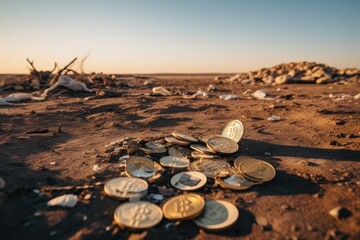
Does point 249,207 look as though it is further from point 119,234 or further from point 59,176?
point 59,176

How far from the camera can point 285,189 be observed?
2998mm

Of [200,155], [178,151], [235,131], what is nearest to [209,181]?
[200,155]

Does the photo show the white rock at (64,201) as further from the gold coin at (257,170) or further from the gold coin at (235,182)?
the gold coin at (257,170)

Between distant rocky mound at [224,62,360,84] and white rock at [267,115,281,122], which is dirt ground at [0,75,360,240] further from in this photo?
distant rocky mound at [224,62,360,84]

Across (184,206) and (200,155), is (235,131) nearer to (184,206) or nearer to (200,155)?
(200,155)

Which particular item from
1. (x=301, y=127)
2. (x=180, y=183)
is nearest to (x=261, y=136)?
(x=301, y=127)

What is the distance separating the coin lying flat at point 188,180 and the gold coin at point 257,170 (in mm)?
459

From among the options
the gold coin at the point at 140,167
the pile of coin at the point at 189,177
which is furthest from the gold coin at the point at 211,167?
the gold coin at the point at 140,167

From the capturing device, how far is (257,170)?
128 inches

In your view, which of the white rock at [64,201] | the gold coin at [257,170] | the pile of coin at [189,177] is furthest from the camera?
the gold coin at [257,170]

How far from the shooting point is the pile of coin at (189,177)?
8.25ft

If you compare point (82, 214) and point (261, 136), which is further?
point (261, 136)

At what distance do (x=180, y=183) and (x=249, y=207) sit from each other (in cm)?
77

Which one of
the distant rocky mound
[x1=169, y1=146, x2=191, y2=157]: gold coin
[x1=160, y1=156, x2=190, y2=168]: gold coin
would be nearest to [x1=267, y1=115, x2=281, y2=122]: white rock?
[x1=169, y1=146, x2=191, y2=157]: gold coin
